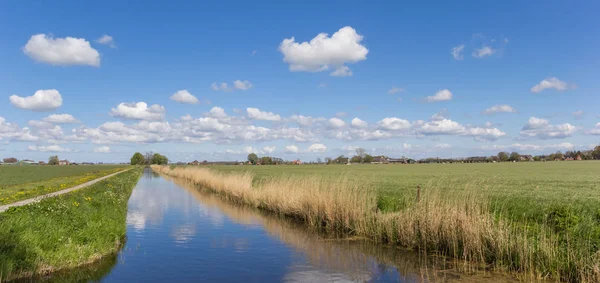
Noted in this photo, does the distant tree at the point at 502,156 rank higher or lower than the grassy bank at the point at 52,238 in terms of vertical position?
higher

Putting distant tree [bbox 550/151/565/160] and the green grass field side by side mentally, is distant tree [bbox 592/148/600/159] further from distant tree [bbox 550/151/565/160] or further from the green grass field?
the green grass field

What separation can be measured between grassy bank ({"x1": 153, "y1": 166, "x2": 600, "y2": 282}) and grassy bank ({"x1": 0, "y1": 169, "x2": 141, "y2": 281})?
925cm

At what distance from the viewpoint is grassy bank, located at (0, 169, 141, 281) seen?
32.8 ft

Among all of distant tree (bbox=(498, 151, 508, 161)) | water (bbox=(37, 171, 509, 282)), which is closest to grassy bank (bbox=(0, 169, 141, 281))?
water (bbox=(37, 171, 509, 282))

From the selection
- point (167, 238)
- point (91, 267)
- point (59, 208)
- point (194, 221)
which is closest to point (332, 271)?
point (91, 267)

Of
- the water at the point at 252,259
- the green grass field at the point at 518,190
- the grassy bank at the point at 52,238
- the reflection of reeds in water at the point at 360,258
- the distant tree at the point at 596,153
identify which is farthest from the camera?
the distant tree at the point at 596,153

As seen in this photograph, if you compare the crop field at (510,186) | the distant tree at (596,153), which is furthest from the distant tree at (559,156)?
the crop field at (510,186)

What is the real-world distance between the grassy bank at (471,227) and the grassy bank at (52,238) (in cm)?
925

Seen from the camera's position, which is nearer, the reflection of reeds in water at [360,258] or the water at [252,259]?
the water at [252,259]

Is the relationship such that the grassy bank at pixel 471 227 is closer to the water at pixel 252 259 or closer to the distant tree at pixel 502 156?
the water at pixel 252 259

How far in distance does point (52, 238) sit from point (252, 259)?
19.6 ft

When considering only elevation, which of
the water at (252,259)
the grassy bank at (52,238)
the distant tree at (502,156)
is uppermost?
the distant tree at (502,156)

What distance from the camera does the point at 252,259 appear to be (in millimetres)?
13367

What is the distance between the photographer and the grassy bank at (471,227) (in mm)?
9703
